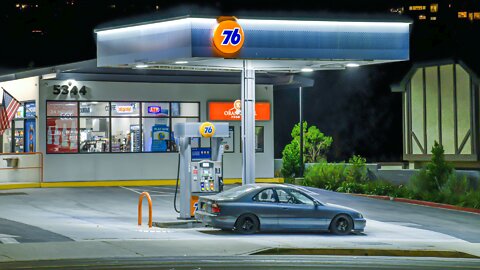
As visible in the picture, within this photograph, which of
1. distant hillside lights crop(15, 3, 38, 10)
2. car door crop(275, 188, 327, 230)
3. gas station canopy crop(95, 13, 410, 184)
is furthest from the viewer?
distant hillside lights crop(15, 3, 38, 10)

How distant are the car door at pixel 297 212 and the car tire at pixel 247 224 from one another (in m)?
0.67

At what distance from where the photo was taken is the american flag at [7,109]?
37969 mm

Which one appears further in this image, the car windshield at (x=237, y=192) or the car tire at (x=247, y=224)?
the car windshield at (x=237, y=192)

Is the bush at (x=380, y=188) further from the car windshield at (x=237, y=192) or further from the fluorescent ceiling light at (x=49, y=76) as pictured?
the fluorescent ceiling light at (x=49, y=76)

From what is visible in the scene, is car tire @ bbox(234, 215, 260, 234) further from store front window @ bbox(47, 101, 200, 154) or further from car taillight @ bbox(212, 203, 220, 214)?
store front window @ bbox(47, 101, 200, 154)

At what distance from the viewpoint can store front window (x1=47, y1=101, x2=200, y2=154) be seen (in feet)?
122

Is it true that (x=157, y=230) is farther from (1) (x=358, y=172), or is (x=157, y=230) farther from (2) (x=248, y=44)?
(1) (x=358, y=172)

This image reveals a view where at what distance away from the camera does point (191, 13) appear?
2378 centimetres

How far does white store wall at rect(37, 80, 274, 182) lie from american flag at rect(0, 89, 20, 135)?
191 cm

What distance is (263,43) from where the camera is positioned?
80.9ft

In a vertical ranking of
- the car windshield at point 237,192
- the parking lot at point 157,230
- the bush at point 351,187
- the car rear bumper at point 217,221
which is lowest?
the parking lot at point 157,230

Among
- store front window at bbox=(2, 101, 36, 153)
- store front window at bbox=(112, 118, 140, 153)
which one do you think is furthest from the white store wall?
store front window at bbox=(2, 101, 36, 153)

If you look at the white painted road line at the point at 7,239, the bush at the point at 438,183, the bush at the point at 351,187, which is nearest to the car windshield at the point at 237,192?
the white painted road line at the point at 7,239

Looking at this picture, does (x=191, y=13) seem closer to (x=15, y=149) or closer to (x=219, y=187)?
(x=219, y=187)
